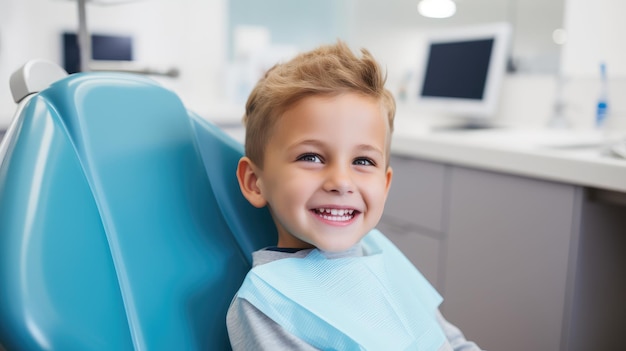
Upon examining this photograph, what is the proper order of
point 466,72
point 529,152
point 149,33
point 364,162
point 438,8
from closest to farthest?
point 364,162
point 529,152
point 466,72
point 438,8
point 149,33

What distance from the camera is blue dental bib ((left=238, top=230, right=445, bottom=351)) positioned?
0.77 metres

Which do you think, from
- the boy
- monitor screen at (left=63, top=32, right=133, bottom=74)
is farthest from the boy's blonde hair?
monitor screen at (left=63, top=32, right=133, bottom=74)

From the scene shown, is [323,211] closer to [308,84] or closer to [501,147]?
[308,84]

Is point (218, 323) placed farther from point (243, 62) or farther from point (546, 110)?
point (243, 62)

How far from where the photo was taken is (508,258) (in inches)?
68.2

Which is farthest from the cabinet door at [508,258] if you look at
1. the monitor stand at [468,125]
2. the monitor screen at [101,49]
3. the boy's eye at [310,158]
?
the monitor screen at [101,49]

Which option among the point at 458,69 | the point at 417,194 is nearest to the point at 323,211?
the point at 417,194

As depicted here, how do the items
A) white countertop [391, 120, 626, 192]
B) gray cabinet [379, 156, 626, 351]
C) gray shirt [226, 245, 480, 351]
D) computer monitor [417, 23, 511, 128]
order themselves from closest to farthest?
gray shirt [226, 245, 480, 351]
white countertop [391, 120, 626, 192]
gray cabinet [379, 156, 626, 351]
computer monitor [417, 23, 511, 128]

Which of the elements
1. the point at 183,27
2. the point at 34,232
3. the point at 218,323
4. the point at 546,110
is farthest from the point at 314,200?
the point at 183,27

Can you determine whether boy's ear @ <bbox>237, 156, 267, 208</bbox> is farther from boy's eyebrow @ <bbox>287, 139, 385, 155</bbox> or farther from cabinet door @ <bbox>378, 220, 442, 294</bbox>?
cabinet door @ <bbox>378, 220, 442, 294</bbox>

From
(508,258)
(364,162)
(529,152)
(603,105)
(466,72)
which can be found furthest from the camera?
(466,72)

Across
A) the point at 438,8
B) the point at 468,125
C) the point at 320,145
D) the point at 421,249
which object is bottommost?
the point at 421,249

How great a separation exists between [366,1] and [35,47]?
1.69m

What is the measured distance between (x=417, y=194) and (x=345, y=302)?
1.28m
